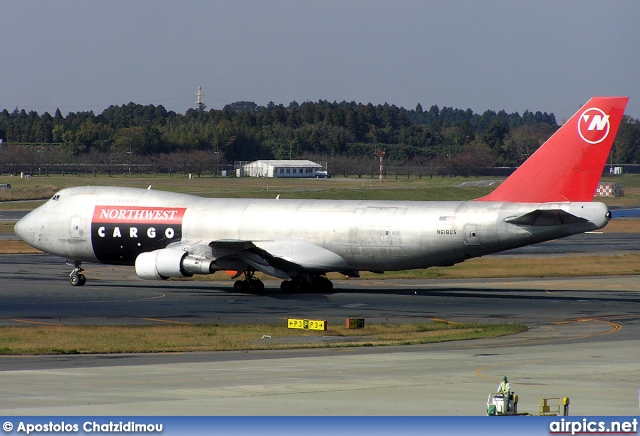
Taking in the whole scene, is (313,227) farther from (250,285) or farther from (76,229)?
(76,229)

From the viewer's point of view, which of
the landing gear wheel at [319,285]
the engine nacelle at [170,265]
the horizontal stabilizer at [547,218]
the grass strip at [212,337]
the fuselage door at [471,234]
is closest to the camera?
the grass strip at [212,337]

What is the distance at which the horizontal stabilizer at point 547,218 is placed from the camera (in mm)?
45312

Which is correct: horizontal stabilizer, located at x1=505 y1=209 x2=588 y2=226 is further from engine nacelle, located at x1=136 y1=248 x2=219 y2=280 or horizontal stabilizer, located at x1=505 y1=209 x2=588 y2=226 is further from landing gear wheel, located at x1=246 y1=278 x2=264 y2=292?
engine nacelle, located at x1=136 y1=248 x2=219 y2=280

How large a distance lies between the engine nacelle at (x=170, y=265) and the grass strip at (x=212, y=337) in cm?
1096

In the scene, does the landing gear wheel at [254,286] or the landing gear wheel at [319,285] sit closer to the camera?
the landing gear wheel at [254,286]

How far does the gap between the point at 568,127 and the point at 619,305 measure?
8.77m

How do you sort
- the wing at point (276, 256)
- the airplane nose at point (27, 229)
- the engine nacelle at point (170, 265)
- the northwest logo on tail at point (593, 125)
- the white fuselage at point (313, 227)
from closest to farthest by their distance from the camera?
1. the northwest logo on tail at point (593, 125)
2. the white fuselage at point (313, 227)
3. the engine nacelle at point (170, 265)
4. the wing at point (276, 256)
5. the airplane nose at point (27, 229)

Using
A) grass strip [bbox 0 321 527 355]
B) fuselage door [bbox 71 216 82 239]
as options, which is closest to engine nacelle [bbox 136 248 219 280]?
fuselage door [bbox 71 216 82 239]

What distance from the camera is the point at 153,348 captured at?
107ft

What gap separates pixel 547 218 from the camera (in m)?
45.7

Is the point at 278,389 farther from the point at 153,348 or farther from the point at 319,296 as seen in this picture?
the point at 319,296

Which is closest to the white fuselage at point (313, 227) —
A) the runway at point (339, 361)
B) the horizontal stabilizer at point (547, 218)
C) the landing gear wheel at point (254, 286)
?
the horizontal stabilizer at point (547, 218)

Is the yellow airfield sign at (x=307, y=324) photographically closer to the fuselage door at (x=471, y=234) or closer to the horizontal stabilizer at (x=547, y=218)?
the fuselage door at (x=471, y=234)

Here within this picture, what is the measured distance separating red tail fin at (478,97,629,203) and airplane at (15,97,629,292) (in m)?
0.05
